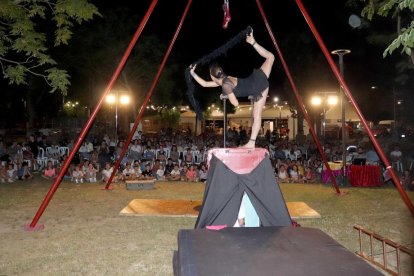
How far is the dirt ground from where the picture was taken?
5.86 meters

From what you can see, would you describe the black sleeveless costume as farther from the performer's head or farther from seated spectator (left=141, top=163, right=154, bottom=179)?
seated spectator (left=141, top=163, right=154, bottom=179)

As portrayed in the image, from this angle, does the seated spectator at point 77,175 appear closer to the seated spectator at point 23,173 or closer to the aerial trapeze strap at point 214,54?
the seated spectator at point 23,173

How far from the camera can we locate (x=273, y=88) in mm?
32156

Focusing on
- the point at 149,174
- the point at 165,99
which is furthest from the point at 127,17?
the point at 149,174

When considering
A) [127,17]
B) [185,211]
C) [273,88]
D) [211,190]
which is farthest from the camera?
[273,88]

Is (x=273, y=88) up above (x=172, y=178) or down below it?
above

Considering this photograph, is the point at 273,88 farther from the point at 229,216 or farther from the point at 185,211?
the point at 229,216

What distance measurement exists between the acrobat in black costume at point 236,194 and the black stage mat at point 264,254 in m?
0.48

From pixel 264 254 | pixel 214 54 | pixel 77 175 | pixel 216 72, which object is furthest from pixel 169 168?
pixel 264 254

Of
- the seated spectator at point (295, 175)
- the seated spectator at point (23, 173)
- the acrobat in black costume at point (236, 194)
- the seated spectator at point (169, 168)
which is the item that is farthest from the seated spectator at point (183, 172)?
the acrobat in black costume at point (236, 194)

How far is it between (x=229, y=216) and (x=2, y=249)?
12.4 feet

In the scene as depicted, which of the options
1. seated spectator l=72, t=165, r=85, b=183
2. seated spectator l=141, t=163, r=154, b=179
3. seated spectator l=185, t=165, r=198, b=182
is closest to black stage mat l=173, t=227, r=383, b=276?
seated spectator l=185, t=165, r=198, b=182

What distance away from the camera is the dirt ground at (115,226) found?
586cm

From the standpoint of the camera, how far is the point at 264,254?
3.85 meters
